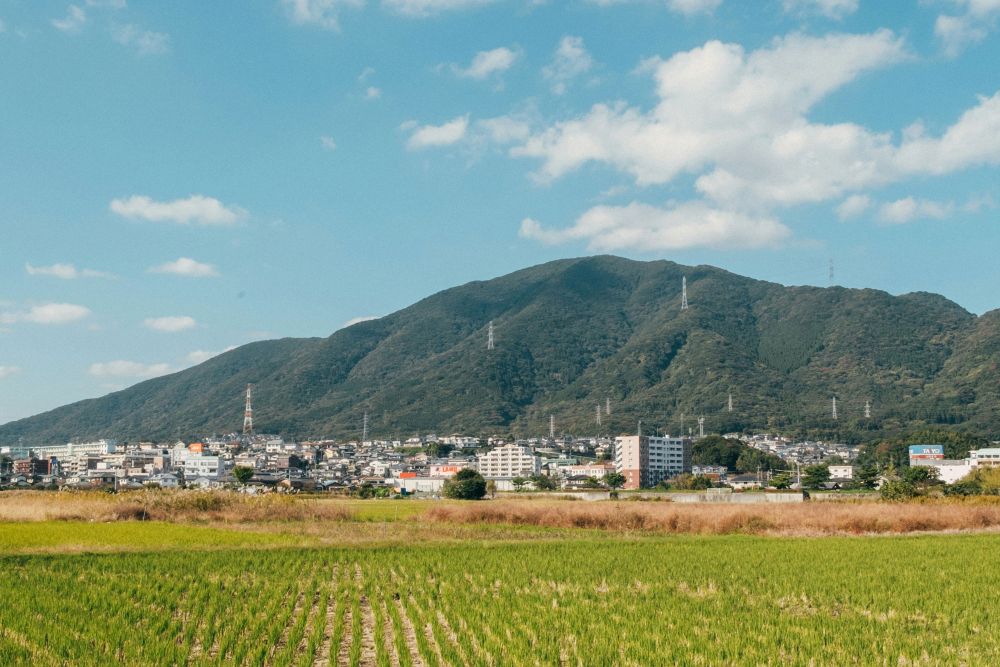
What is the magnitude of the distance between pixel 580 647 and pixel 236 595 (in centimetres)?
989

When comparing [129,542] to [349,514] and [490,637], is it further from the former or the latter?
[490,637]

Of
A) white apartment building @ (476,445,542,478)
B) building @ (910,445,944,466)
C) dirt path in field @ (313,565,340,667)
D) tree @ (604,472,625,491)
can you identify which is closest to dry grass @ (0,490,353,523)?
dirt path in field @ (313,565,340,667)

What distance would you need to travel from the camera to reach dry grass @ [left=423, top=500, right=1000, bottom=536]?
46.6 m

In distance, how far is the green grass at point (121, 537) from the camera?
3341 cm

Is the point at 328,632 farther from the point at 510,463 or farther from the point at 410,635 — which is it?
the point at 510,463

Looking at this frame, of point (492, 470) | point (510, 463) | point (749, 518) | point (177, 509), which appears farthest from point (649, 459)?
point (177, 509)

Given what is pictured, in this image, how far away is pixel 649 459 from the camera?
537 feet

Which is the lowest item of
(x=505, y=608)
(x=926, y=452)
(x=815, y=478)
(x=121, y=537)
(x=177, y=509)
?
(x=815, y=478)

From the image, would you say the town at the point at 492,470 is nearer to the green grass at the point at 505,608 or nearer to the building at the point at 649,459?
the building at the point at 649,459

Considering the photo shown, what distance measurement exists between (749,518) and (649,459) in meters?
118

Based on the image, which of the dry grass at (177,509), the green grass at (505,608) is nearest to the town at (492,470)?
the dry grass at (177,509)

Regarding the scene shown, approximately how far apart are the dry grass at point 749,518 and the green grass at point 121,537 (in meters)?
16.1

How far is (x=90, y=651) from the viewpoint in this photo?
1368cm

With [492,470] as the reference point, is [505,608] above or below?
above
